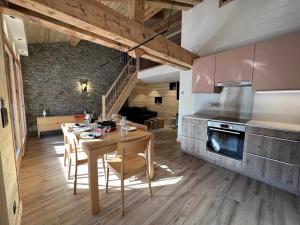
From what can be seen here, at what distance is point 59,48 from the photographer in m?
5.72

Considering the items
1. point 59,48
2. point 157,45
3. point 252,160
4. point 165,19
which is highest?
point 165,19

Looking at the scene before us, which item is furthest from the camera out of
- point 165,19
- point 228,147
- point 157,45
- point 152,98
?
point 152,98

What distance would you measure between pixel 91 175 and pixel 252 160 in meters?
2.58

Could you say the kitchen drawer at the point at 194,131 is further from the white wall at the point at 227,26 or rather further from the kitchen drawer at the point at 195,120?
the white wall at the point at 227,26

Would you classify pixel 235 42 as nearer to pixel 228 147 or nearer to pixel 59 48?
pixel 228 147

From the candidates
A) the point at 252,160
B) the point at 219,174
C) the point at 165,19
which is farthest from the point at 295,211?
the point at 165,19

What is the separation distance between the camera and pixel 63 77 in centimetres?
589

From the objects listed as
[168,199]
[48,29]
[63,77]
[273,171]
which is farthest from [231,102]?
[63,77]

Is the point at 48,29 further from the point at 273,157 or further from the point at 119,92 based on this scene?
the point at 273,157

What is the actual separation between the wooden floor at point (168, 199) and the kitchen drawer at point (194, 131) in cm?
66

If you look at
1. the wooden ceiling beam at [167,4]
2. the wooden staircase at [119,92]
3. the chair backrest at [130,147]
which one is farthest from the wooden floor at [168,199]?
the wooden ceiling beam at [167,4]

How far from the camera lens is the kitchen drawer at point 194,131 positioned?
3245 mm

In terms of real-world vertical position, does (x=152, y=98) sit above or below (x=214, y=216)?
above

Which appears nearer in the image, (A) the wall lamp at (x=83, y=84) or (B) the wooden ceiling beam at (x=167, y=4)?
(B) the wooden ceiling beam at (x=167, y=4)
